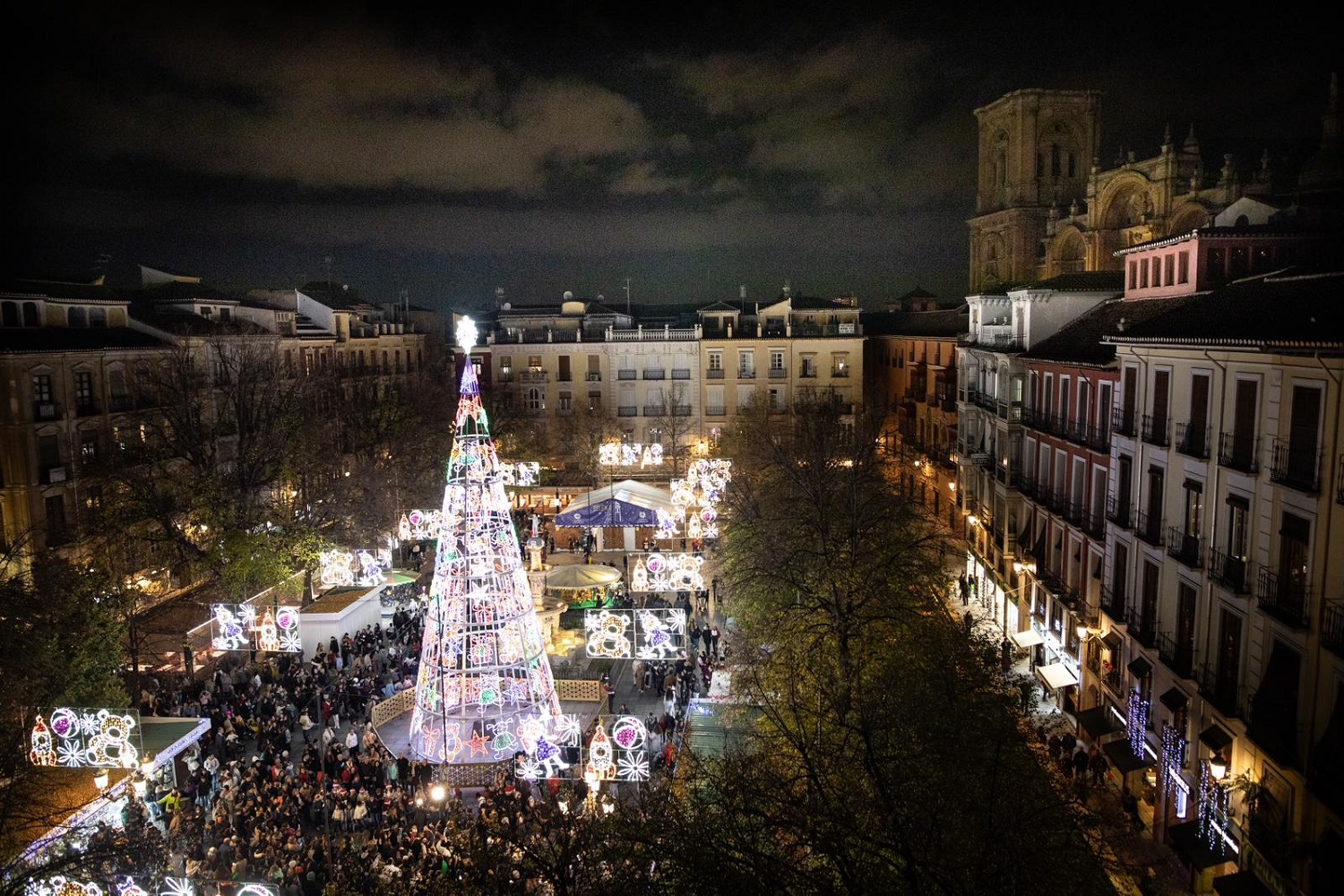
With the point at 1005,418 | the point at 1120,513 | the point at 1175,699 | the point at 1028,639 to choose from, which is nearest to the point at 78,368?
the point at 1005,418

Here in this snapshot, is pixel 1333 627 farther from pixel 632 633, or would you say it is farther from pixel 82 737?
pixel 82 737

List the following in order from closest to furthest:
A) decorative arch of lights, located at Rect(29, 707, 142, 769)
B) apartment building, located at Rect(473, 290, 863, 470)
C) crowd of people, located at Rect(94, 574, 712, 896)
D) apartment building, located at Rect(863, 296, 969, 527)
Answer: crowd of people, located at Rect(94, 574, 712, 896)
decorative arch of lights, located at Rect(29, 707, 142, 769)
apartment building, located at Rect(863, 296, 969, 527)
apartment building, located at Rect(473, 290, 863, 470)

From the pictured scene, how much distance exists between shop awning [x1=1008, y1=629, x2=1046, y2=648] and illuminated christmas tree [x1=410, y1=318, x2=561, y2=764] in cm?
1491

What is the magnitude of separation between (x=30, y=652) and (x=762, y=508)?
20.8 metres

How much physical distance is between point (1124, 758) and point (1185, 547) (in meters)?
4.85

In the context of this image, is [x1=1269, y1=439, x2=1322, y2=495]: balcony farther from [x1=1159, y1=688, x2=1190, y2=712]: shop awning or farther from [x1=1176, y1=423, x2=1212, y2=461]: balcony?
[x1=1159, y1=688, x2=1190, y2=712]: shop awning

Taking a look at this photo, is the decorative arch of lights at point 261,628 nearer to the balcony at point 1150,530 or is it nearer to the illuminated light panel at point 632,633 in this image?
the illuminated light panel at point 632,633

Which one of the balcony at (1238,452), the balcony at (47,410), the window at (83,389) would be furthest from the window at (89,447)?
the balcony at (1238,452)

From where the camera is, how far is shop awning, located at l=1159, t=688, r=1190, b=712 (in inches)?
728

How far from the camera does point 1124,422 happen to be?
22.2m

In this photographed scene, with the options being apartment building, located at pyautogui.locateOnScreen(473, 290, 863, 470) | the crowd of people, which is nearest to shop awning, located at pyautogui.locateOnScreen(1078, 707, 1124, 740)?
the crowd of people

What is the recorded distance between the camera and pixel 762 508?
31.6 m

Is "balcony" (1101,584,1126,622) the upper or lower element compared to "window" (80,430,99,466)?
lower

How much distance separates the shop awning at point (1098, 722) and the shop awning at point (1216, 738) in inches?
182
